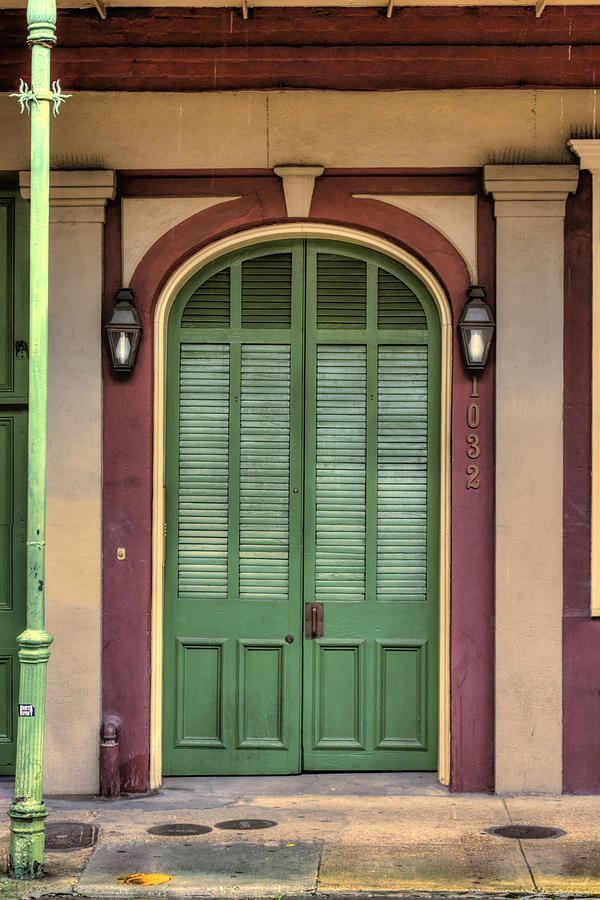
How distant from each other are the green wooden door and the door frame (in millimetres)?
1029

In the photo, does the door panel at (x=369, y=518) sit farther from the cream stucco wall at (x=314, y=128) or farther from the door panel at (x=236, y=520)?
the cream stucco wall at (x=314, y=128)

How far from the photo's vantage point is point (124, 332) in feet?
27.3

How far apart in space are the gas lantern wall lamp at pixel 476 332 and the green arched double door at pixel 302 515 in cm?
41

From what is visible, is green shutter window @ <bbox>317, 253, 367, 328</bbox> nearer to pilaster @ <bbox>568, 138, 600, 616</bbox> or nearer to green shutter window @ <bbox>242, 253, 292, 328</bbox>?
green shutter window @ <bbox>242, 253, 292, 328</bbox>

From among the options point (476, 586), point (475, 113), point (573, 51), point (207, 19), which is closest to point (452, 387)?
point (476, 586)

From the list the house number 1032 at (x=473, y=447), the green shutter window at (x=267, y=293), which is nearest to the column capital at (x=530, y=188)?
the house number 1032 at (x=473, y=447)

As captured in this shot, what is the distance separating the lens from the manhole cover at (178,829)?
7239mm

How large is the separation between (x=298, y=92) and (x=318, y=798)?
4.97m

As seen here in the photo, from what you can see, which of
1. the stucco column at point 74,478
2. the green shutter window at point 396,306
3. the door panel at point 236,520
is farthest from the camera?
the green shutter window at point 396,306

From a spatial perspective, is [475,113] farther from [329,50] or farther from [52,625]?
[52,625]

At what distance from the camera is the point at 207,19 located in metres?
8.37

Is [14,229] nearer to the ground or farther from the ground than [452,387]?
farther from the ground

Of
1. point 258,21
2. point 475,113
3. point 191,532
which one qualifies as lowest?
point 191,532

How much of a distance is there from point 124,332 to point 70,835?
133 inches
